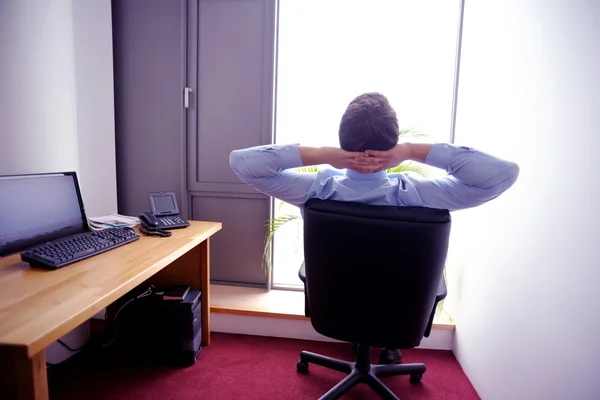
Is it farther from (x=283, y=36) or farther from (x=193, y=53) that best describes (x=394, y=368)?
(x=193, y=53)

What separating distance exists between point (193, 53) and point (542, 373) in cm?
259

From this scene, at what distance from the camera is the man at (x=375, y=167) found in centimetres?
119

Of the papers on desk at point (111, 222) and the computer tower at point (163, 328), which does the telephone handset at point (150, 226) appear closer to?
the papers on desk at point (111, 222)

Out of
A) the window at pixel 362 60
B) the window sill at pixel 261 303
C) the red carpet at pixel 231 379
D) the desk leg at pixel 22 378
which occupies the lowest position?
the red carpet at pixel 231 379

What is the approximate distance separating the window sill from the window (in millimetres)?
552

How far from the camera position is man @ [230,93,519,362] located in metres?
1.19

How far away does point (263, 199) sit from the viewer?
2367mm

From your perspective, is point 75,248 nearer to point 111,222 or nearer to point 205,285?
point 111,222

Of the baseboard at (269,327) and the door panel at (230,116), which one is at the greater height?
the door panel at (230,116)

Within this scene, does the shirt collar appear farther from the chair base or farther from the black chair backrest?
the chair base

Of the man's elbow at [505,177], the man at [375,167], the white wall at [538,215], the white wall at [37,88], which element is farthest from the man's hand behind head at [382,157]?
the white wall at [37,88]

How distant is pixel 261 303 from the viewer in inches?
86.9

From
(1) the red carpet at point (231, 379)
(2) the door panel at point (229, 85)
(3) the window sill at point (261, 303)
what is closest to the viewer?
(1) the red carpet at point (231, 379)

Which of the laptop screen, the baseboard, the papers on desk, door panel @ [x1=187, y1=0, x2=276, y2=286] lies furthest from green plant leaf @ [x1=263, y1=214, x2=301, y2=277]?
the laptop screen
